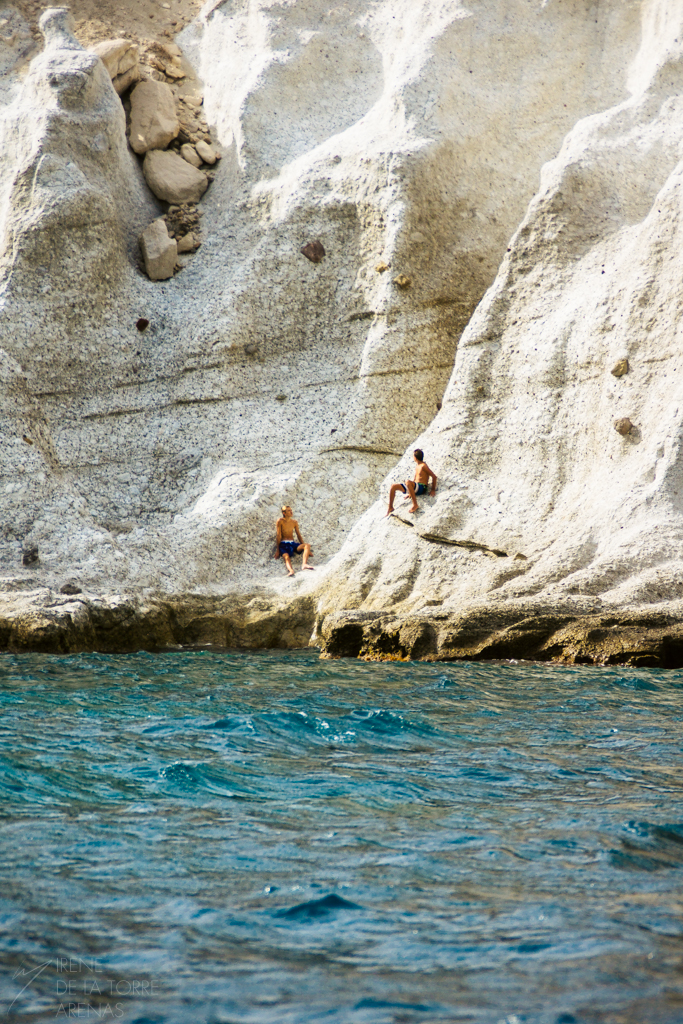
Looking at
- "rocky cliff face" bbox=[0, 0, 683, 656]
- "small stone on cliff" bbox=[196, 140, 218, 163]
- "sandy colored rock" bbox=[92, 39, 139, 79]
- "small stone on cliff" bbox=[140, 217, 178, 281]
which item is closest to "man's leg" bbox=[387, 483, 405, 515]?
"rocky cliff face" bbox=[0, 0, 683, 656]

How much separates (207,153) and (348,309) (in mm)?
4517

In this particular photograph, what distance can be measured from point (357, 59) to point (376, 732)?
1455 centimetres

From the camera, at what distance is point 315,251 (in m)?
16.4

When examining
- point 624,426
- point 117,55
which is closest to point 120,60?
point 117,55

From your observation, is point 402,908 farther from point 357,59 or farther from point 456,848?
point 357,59

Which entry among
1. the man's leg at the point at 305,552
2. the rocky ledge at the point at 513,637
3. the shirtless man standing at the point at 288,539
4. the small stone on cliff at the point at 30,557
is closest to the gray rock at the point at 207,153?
the shirtless man standing at the point at 288,539

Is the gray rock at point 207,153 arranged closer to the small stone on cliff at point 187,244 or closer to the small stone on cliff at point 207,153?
the small stone on cliff at point 207,153

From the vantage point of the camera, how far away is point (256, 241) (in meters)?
16.9

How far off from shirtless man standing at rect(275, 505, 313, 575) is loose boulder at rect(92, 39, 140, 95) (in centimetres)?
889

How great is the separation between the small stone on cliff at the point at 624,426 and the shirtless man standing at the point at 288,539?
4.69 metres

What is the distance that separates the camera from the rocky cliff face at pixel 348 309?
12.8 meters

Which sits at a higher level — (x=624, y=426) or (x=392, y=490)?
(x=624, y=426)

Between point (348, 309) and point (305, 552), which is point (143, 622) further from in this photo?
point (348, 309)

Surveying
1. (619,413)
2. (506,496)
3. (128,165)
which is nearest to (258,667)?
(506,496)
